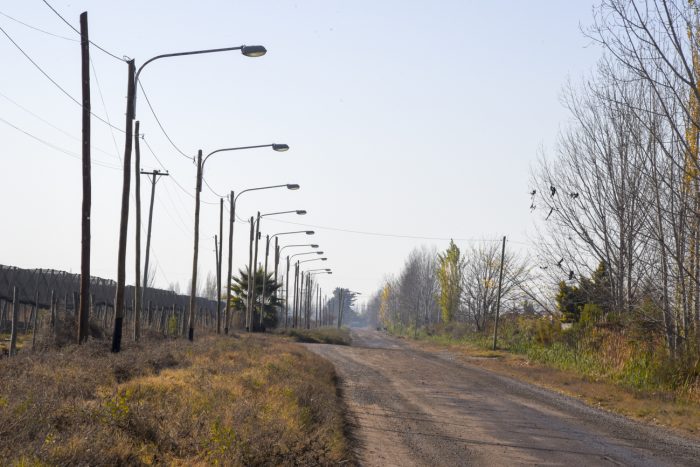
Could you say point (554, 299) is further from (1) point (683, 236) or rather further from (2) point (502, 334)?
(1) point (683, 236)

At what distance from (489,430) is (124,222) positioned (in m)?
12.0

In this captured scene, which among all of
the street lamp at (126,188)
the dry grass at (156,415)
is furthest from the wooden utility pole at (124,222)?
the dry grass at (156,415)

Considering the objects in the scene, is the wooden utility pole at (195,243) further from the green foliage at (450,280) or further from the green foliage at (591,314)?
the green foliage at (450,280)

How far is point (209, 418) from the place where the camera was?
34.5 feet

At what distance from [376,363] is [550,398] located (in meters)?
11.8

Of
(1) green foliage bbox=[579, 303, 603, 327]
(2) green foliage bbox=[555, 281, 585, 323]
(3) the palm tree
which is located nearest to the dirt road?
(1) green foliage bbox=[579, 303, 603, 327]

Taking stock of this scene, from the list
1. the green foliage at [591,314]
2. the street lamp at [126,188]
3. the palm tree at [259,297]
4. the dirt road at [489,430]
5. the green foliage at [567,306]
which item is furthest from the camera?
the palm tree at [259,297]

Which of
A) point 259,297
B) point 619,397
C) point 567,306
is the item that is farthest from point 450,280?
point 619,397

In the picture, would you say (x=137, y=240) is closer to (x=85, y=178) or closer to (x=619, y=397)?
(x=85, y=178)

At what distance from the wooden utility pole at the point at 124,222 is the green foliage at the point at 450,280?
→ 59077 millimetres

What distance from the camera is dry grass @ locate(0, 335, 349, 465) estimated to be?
7984mm

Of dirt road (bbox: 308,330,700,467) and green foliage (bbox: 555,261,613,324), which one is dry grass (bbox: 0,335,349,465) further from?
green foliage (bbox: 555,261,613,324)

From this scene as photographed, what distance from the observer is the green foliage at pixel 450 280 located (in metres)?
78.6

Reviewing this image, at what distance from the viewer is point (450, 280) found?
80188 mm
